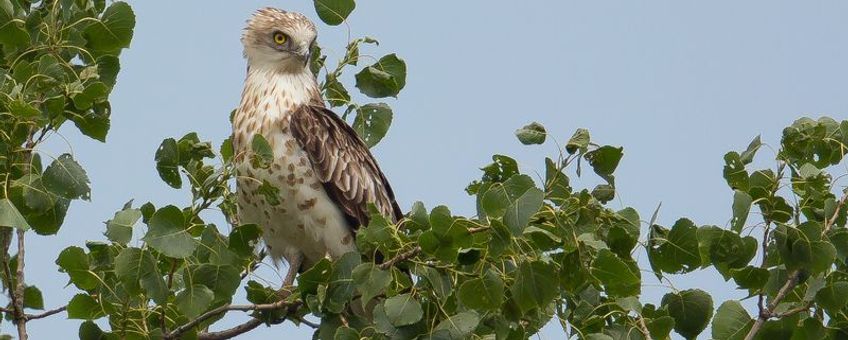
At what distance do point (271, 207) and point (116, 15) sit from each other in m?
1.74

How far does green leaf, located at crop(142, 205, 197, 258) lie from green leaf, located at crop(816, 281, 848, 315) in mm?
2296

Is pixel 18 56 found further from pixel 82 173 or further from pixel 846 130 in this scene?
pixel 846 130

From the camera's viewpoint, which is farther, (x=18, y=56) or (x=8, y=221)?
(x=18, y=56)

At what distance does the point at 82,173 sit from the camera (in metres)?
5.07

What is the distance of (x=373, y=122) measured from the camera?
22.5 ft

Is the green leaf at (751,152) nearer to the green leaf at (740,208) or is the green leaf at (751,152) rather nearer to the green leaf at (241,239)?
the green leaf at (740,208)

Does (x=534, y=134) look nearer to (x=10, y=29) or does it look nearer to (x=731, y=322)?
(x=731, y=322)

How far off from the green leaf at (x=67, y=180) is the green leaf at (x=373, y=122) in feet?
6.62

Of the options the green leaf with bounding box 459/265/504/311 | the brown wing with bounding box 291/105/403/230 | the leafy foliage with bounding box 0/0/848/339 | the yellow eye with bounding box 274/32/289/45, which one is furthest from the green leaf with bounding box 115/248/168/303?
Answer: the yellow eye with bounding box 274/32/289/45

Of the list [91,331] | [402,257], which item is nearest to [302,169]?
[91,331]

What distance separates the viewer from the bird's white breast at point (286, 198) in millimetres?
7266

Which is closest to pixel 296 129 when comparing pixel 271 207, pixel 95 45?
pixel 271 207

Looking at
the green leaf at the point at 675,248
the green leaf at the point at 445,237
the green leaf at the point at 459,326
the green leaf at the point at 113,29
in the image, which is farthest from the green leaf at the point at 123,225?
the green leaf at the point at 675,248

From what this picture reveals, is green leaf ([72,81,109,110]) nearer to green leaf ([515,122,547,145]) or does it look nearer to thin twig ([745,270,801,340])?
green leaf ([515,122,547,145])
